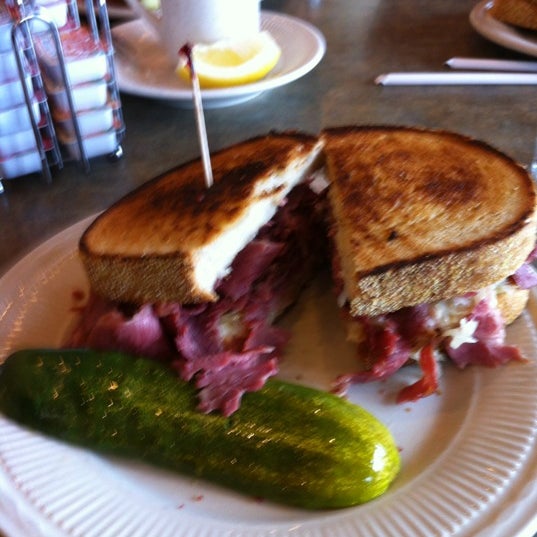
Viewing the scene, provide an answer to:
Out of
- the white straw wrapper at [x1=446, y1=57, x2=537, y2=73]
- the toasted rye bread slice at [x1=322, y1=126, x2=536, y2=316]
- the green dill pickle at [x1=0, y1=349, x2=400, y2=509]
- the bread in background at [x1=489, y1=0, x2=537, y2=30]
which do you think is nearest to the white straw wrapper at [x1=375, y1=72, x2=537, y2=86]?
the white straw wrapper at [x1=446, y1=57, x2=537, y2=73]

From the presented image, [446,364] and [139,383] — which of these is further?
[446,364]

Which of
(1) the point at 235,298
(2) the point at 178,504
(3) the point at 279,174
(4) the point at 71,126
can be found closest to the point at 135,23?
(4) the point at 71,126

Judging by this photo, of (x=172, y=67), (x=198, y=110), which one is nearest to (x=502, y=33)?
(x=172, y=67)

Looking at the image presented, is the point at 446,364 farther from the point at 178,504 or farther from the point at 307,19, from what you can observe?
the point at 307,19

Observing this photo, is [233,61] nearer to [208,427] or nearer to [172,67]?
[172,67]

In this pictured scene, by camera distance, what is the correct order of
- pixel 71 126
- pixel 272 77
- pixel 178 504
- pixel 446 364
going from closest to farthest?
pixel 178 504
pixel 446 364
pixel 71 126
pixel 272 77

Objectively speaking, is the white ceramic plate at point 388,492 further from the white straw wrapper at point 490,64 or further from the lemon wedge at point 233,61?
the white straw wrapper at point 490,64
